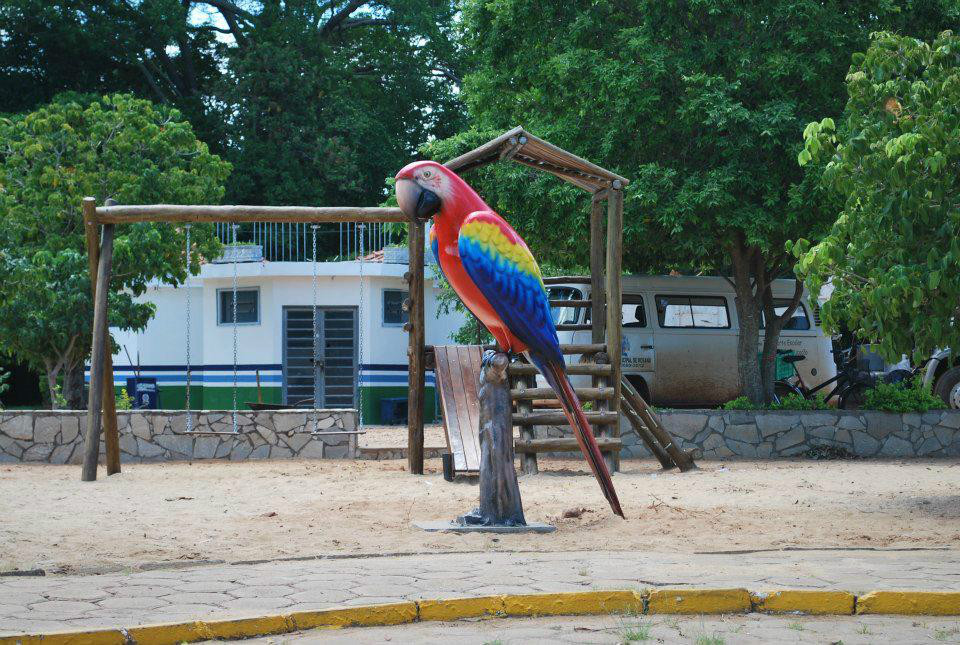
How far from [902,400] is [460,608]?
1083 centimetres

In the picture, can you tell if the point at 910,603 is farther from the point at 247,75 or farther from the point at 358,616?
the point at 247,75

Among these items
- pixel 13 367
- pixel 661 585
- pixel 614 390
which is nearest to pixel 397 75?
pixel 13 367

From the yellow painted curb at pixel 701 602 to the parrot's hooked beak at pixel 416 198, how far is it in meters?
3.37

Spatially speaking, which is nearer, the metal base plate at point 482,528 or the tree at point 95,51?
the metal base plate at point 482,528

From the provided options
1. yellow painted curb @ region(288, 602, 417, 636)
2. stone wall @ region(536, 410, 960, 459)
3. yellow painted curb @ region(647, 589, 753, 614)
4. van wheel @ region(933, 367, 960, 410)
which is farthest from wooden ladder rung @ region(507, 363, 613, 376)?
yellow painted curb @ region(288, 602, 417, 636)

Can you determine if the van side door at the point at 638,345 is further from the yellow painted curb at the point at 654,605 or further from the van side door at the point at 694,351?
the yellow painted curb at the point at 654,605

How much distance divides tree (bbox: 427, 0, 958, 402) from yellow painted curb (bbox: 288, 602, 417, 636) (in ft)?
31.8

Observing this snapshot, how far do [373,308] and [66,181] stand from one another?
687cm

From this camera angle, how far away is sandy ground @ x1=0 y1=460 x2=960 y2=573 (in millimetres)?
7051

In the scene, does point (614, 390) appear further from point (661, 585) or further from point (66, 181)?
point (66, 181)

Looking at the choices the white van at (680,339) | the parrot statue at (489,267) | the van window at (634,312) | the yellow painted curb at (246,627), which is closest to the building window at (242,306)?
the white van at (680,339)

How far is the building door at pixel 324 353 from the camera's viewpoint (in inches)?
866

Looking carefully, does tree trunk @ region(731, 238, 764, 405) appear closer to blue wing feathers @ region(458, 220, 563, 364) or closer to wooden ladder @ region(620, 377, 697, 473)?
wooden ladder @ region(620, 377, 697, 473)

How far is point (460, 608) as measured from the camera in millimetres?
5117
